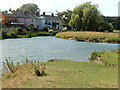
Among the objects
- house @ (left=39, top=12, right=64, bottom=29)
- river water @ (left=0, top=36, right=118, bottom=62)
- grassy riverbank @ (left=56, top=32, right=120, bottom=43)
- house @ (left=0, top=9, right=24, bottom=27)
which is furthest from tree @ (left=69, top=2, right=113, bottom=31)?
river water @ (left=0, top=36, right=118, bottom=62)

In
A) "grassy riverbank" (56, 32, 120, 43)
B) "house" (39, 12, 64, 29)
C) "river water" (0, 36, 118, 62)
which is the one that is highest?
"house" (39, 12, 64, 29)

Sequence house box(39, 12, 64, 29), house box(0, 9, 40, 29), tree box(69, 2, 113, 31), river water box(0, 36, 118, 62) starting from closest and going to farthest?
river water box(0, 36, 118, 62) < tree box(69, 2, 113, 31) < house box(0, 9, 40, 29) < house box(39, 12, 64, 29)

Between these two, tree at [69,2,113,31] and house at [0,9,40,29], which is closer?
tree at [69,2,113,31]

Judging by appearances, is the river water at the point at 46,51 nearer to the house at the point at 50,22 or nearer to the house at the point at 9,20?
the house at the point at 9,20

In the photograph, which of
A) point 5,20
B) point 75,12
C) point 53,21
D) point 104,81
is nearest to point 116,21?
point 53,21

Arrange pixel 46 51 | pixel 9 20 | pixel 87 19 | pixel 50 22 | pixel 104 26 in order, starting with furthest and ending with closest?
pixel 50 22, pixel 9 20, pixel 104 26, pixel 87 19, pixel 46 51

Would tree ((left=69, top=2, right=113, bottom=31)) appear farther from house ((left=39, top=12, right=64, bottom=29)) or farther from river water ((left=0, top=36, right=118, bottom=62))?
river water ((left=0, top=36, right=118, bottom=62))

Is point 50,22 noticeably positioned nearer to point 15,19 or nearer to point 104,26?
point 15,19

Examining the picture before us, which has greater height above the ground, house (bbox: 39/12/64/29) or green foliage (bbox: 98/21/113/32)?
house (bbox: 39/12/64/29)

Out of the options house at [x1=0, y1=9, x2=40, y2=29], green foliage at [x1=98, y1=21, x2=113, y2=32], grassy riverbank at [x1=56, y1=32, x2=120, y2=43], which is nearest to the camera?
grassy riverbank at [x1=56, y1=32, x2=120, y2=43]

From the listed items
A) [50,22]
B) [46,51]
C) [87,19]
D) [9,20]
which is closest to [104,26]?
[87,19]

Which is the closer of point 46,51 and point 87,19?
point 46,51

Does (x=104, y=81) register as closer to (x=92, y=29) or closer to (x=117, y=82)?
(x=117, y=82)

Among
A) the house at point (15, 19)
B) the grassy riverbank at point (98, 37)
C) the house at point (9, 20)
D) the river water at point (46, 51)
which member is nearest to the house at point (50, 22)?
the house at point (15, 19)
